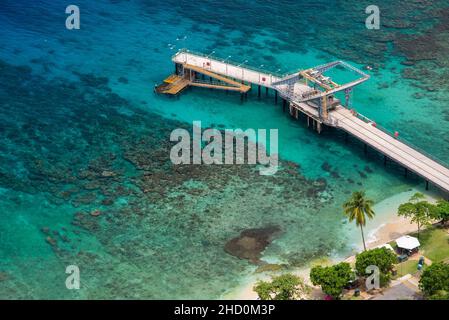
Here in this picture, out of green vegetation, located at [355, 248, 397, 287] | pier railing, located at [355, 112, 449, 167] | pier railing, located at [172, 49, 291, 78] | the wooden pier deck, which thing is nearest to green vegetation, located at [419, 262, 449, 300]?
green vegetation, located at [355, 248, 397, 287]

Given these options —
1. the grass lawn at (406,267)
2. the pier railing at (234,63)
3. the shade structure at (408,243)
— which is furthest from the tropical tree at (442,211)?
the pier railing at (234,63)

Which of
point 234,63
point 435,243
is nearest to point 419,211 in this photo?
point 435,243

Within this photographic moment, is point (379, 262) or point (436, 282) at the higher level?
point (436, 282)

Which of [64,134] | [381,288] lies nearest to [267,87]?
[64,134]

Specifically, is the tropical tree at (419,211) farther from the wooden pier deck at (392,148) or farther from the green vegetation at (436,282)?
the green vegetation at (436,282)

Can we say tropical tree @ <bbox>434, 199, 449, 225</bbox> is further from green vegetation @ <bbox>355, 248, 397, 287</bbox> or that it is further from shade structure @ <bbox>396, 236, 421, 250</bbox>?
green vegetation @ <bbox>355, 248, 397, 287</bbox>

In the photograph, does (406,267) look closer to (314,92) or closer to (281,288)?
(281,288)
